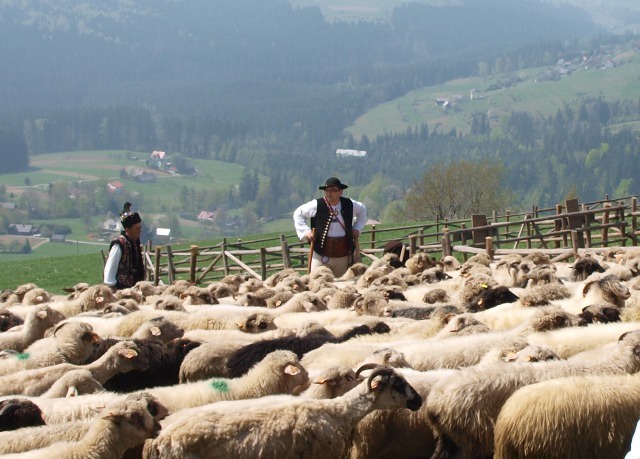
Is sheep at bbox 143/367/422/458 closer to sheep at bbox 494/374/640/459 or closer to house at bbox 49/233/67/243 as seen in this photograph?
sheep at bbox 494/374/640/459

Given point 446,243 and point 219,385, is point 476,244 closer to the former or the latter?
point 446,243

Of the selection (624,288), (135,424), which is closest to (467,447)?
(135,424)

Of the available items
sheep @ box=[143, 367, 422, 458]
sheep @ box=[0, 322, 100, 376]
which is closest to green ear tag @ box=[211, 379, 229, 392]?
sheep @ box=[143, 367, 422, 458]

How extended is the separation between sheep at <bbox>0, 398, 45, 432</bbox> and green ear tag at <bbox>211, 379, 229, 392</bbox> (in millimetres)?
1302

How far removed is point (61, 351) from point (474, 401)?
4.26 metres

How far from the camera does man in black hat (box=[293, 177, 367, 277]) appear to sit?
15.2m

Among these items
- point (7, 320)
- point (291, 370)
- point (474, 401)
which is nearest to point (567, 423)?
point (474, 401)

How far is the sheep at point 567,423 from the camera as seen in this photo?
654 centimetres

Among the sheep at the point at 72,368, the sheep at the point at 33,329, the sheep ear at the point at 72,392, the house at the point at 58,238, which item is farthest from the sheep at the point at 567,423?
the house at the point at 58,238

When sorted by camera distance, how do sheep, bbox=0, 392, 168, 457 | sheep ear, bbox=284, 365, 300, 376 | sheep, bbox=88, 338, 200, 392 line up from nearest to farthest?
sheep, bbox=0, 392, 168, 457 → sheep ear, bbox=284, 365, 300, 376 → sheep, bbox=88, 338, 200, 392

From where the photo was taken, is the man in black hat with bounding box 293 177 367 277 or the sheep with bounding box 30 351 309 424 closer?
the sheep with bounding box 30 351 309 424

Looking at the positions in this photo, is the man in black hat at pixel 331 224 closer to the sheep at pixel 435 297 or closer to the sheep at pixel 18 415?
the sheep at pixel 435 297

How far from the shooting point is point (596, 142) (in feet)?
649

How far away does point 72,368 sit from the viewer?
8.85m
